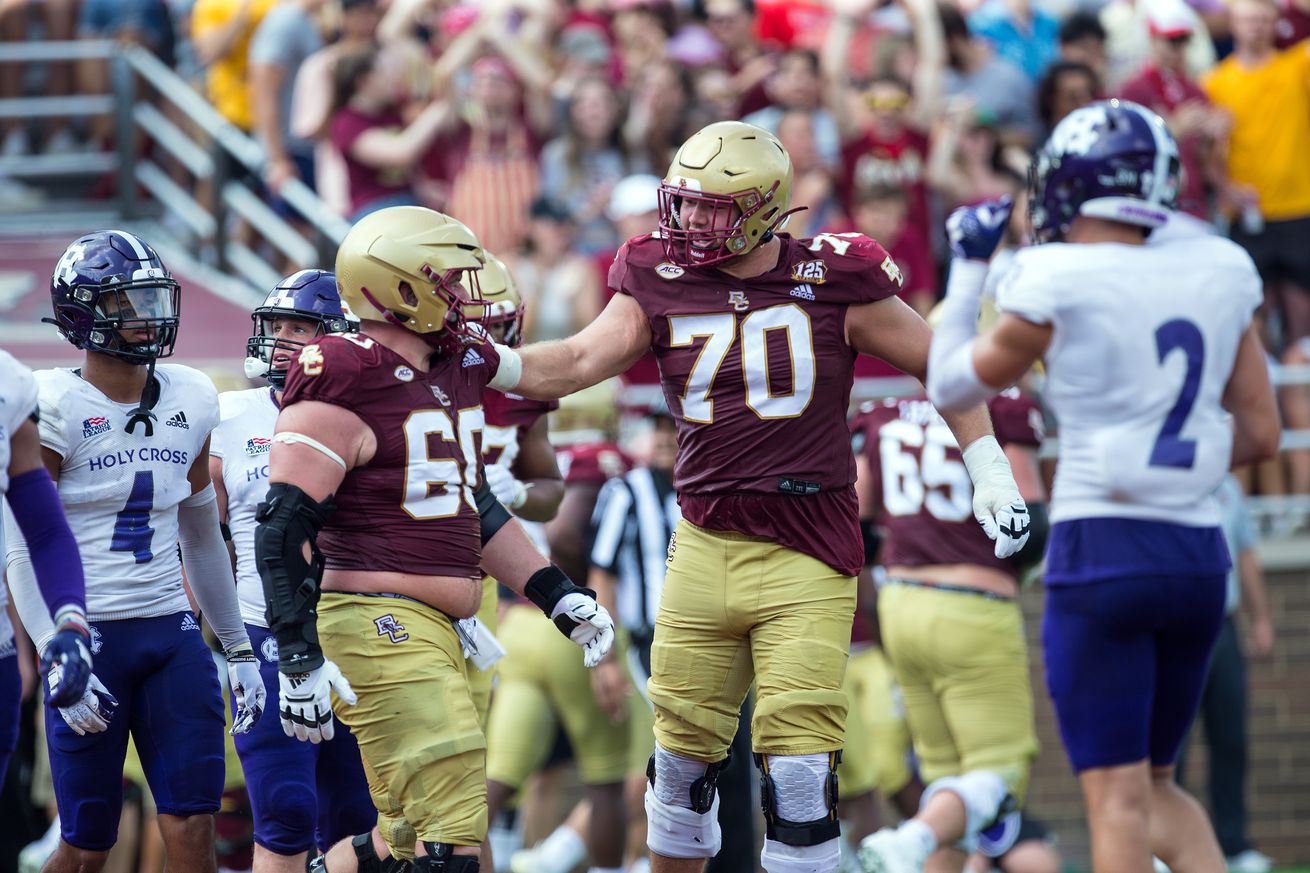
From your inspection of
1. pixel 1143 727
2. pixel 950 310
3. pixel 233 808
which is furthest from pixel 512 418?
pixel 1143 727

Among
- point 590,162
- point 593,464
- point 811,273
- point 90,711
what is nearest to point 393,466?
point 90,711

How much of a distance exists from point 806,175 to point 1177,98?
7.92 ft

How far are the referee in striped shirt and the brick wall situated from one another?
260cm

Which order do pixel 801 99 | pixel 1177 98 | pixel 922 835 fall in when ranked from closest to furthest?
pixel 922 835 < pixel 801 99 < pixel 1177 98

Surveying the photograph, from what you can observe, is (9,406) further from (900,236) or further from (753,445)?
(900,236)

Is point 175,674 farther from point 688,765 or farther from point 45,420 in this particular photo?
point 688,765

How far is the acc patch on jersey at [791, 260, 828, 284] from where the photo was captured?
5.66 metres

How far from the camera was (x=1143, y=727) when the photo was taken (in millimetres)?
5055

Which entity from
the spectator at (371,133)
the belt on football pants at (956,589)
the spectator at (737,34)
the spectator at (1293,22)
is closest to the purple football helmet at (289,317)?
the belt on football pants at (956,589)

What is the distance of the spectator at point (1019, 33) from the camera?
12.3 m

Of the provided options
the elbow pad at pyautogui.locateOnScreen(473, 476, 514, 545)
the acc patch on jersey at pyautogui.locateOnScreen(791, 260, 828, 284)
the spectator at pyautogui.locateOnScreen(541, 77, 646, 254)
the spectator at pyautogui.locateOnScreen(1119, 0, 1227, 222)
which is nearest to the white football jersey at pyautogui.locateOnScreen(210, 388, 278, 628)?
the elbow pad at pyautogui.locateOnScreen(473, 476, 514, 545)

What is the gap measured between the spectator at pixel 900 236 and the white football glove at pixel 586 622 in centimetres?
484

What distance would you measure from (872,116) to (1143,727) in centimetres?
671

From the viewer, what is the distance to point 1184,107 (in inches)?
444
